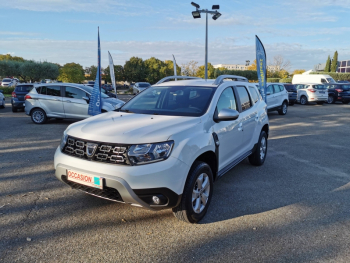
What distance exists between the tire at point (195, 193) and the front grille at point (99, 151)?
76 centimetres

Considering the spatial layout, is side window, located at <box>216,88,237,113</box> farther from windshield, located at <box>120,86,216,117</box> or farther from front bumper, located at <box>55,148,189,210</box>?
front bumper, located at <box>55,148,189,210</box>

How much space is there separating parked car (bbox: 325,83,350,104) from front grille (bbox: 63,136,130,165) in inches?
967

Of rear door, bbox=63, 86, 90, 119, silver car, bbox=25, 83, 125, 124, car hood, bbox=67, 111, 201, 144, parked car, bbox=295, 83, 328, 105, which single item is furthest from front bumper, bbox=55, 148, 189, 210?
parked car, bbox=295, 83, 328, 105

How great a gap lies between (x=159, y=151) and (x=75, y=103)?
861cm

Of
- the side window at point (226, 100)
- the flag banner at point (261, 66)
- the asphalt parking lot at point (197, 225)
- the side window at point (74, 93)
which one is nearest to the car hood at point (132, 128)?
the side window at point (226, 100)

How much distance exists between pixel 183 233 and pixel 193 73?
54.3 meters

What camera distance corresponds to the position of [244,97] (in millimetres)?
5223

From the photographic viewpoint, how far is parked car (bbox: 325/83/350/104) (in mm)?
23331

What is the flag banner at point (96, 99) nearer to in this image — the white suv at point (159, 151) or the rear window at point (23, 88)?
the white suv at point (159, 151)

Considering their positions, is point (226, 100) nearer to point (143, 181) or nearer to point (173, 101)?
point (173, 101)

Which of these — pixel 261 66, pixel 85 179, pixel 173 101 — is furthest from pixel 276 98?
pixel 85 179

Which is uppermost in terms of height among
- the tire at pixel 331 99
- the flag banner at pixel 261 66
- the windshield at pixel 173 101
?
the flag banner at pixel 261 66

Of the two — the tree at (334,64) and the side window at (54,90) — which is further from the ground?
the tree at (334,64)

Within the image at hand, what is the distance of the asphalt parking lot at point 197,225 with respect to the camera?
2922 mm
